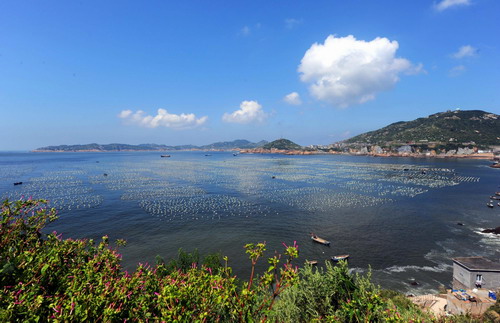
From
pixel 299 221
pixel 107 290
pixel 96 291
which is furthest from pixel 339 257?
pixel 96 291

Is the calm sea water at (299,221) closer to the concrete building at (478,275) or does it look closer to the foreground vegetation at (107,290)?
the concrete building at (478,275)

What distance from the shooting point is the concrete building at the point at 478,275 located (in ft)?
99.0

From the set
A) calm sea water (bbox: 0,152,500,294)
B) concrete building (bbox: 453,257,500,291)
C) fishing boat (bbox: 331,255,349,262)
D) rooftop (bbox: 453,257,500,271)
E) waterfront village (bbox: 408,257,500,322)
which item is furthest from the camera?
calm sea water (bbox: 0,152,500,294)

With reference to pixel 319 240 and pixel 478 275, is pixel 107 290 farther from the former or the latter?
pixel 319 240

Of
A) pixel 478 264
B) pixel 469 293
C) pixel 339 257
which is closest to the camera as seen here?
pixel 469 293

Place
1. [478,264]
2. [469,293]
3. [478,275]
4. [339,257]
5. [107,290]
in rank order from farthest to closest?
[339,257], [478,264], [478,275], [469,293], [107,290]

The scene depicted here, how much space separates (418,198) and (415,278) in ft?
201

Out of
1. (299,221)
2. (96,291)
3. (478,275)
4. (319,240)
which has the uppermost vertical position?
(96,291)

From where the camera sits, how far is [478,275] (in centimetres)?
3056

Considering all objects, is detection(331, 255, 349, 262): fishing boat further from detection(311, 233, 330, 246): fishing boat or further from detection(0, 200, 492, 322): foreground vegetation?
detection(0, 200, 492, 322): foreground vegetation

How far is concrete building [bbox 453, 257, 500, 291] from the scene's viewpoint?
3019 cm

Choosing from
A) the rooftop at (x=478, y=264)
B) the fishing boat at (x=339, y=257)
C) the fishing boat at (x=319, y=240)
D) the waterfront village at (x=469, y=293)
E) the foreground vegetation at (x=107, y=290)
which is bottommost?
the fishing boat at (x=339, y=257)

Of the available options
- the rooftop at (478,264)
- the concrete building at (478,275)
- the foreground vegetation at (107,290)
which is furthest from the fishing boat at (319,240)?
the foreground vegetation at (107,290)

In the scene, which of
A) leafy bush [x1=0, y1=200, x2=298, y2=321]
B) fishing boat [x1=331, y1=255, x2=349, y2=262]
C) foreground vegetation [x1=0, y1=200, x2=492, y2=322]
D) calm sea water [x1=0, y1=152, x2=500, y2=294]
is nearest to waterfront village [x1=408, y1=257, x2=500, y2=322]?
calm sea water [x1=0, y1=152, x2=500, y2=294]
